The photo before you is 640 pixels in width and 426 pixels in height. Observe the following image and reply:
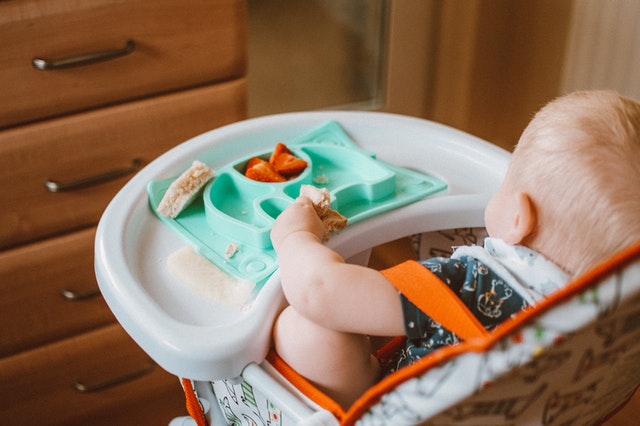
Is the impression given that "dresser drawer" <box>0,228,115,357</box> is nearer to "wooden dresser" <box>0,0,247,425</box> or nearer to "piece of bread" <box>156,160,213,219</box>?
"wooden dresser" <box>0,0,247,425</box>

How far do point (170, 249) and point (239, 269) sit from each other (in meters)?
0.08

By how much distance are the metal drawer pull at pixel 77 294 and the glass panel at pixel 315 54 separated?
592mm

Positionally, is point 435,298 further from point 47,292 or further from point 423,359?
point 47,292

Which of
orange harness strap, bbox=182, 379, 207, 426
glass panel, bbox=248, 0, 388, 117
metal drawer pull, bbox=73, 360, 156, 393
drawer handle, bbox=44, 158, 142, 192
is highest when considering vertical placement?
glass panel, bbox=248, 0, 388, 117

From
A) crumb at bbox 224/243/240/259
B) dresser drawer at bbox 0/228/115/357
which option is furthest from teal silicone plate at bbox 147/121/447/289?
dresser drawer at bbox 0/228/115/357

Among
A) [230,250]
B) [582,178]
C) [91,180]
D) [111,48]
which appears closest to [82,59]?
[111,48]

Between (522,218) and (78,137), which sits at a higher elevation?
(522,218)

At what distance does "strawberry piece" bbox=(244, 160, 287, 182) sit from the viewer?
2.48 ft

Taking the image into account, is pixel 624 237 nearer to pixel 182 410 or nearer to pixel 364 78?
pixel 182 410

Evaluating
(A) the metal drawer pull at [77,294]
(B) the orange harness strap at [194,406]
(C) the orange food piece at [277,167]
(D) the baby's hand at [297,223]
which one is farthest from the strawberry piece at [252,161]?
(A) the metal drawer pull at [77,294]

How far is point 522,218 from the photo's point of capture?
1.77 ft

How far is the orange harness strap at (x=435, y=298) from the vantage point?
0.49 m

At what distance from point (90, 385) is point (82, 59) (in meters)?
0.54

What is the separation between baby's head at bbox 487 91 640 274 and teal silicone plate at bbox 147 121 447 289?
209 millimetres
